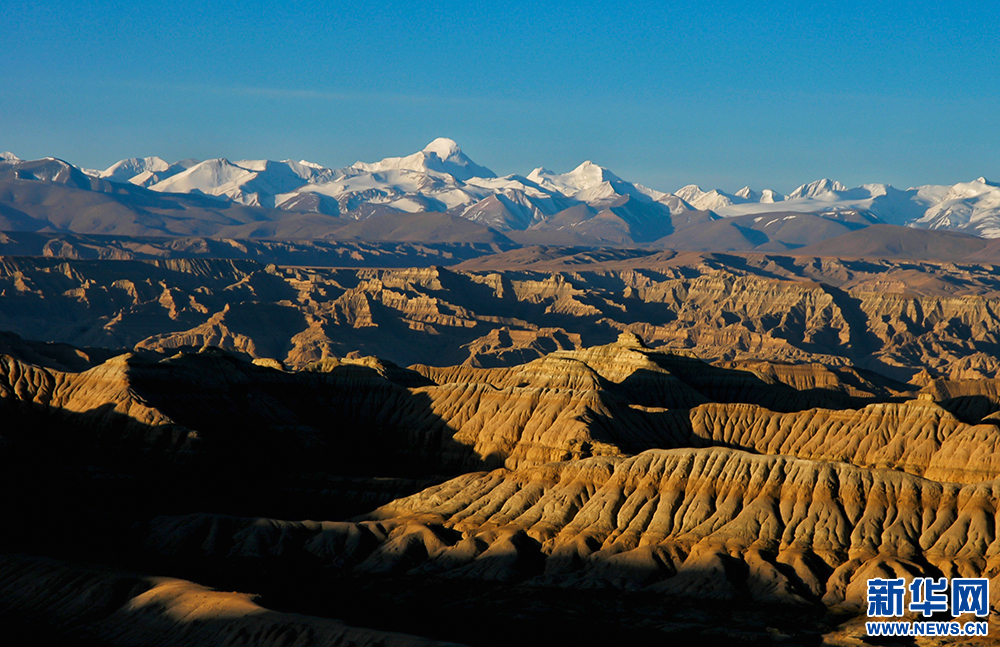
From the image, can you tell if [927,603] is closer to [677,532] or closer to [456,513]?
[677,532]

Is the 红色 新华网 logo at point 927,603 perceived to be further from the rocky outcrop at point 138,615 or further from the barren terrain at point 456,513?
the rocky outcrop at point 138,615

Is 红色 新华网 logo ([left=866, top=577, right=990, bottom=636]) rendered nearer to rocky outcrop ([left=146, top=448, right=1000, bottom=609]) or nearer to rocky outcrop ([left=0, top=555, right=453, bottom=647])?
rocky outcrop ([left=146, top=448, right=1000, bottom=609])

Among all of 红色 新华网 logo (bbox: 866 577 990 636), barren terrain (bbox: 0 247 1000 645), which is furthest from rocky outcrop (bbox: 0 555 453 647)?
红色 新华网 logo (bbox: 866 577 990 636)

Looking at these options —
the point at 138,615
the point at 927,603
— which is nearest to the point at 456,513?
the point at 138,615

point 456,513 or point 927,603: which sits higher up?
point 456,513

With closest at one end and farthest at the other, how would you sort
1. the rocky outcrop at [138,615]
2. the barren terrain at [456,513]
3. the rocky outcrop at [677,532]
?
the rocky outcrop at [138,615]
the barren terrain at [456,513]
the rocky outcrop at [677,532]

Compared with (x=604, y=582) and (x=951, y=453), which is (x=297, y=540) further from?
(x=951, y=453)

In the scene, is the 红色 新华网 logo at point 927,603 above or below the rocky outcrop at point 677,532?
below

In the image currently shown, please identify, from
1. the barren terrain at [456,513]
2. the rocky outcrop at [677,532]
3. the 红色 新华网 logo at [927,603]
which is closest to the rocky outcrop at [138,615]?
the barren terrain at [456,513]

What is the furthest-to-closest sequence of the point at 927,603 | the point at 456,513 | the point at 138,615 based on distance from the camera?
1. the point at 456,513
2. the point at 927,603
3. the point at 138,615

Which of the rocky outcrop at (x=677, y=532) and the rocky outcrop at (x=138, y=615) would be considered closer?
the rocky outcrop at (x=138, y=615)

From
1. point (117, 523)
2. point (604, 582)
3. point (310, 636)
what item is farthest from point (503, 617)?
point (117, 523)
